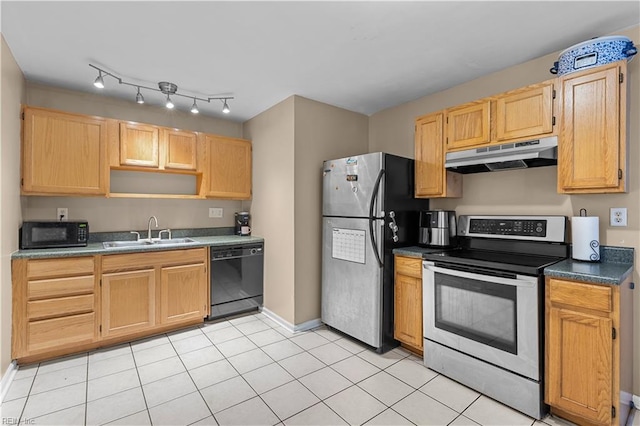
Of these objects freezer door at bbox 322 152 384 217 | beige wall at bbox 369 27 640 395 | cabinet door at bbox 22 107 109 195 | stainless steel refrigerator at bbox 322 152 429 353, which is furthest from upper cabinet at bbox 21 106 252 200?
beige wall at bbox 369 27 640 395

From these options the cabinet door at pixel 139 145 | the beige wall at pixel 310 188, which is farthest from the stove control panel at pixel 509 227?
the cabinet door at pixel 139 145

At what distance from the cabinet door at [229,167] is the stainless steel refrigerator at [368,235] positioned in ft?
4.10

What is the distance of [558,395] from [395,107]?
2.87 metres

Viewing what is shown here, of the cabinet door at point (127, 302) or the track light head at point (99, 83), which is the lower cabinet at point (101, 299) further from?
the track light head at point (99, 83)

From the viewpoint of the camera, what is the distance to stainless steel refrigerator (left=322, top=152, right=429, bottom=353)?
271 cm

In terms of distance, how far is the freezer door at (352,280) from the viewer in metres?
2.72

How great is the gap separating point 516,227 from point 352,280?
1436 millimetres

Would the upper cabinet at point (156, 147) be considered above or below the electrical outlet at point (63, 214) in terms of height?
above

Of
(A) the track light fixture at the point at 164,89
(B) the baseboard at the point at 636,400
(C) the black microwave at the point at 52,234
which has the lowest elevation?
(B) the baseboard at the point at 636,400

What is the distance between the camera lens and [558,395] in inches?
71.3

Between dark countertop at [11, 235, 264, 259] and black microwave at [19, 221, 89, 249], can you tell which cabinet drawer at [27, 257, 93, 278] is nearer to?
dark countertop at [11, 235, 264, 259]

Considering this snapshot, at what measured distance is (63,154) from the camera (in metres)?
2.80

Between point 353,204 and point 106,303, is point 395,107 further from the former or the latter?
point 106,303

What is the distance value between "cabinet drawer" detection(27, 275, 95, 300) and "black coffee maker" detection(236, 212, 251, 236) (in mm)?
1627
